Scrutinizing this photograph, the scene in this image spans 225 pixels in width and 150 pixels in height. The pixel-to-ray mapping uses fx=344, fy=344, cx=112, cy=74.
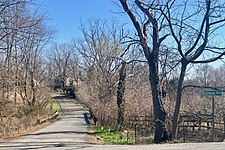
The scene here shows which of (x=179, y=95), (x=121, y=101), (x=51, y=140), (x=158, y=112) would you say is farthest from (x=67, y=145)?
(x=121, y=101)

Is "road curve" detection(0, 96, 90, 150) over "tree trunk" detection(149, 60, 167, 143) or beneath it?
beneath

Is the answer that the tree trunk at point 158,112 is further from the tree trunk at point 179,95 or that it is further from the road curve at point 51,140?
the road curve at point 51,140

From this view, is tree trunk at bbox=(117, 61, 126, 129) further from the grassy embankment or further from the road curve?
the road curve

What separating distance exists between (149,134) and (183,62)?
7.51 meters

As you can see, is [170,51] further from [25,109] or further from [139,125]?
[25,109]

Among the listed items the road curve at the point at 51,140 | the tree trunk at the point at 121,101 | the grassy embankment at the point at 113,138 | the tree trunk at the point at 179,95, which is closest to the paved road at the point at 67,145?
the road curve at the point at 51,140

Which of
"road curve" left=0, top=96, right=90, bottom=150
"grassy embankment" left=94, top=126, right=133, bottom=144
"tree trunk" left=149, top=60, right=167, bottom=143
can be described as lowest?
"grassy embankment" left=94, top=126, right=133, bottom=144

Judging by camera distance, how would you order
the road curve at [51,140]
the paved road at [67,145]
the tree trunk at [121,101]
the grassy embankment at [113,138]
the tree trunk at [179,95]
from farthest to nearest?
the tree trunk at [121,101] → the grassy embankment at [113,138] → the tree trunk at [179,95] → the road curve at [51,140] → the paved road at [67,145]

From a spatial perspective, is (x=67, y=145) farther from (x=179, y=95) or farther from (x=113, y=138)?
(x=113, y=138)

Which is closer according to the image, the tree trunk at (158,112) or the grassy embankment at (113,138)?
the tree trunk at (158,112)

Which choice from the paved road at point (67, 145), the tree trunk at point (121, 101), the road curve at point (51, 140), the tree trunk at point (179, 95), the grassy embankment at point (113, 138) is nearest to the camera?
the paved road at point (67, 145)

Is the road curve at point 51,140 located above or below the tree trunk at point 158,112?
below

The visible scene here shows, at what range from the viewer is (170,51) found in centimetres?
2078

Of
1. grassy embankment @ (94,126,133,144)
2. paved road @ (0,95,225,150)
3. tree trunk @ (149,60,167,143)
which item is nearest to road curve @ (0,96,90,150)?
paved road @ (0,95,225,150)
